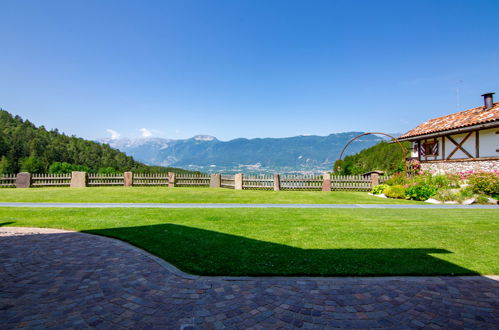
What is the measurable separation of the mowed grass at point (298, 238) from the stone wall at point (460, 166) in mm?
9901

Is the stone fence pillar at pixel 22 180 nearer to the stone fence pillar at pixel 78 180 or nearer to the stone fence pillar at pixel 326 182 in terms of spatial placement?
the stone fence pillar at pixel 78 180

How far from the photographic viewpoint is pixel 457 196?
14.3 meters

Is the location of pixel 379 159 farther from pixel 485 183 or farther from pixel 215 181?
pixel 215 181

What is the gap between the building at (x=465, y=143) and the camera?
55.3 ft

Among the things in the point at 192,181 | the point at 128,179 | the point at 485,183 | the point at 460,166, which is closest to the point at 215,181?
the point at 192,181

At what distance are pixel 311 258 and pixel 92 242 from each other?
520 centimetres

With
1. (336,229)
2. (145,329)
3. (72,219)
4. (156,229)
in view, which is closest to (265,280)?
(145,329)

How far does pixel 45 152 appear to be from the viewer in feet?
214

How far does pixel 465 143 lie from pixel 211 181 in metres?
19.2

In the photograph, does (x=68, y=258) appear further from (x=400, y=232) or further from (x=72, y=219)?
(x=400, y=232)

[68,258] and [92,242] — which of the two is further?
[92,242]

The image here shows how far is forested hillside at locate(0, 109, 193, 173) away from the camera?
197ft

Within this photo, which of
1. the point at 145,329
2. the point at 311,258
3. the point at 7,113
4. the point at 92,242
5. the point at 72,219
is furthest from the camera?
the point at 7,113

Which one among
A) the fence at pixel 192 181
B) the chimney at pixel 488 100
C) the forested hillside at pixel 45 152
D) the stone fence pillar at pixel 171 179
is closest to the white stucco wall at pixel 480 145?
the chimney at pixel 488 100
